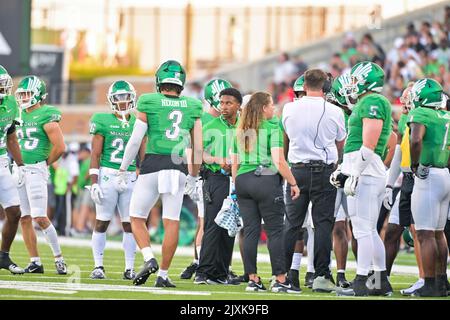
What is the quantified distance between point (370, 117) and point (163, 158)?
1942 millimetres

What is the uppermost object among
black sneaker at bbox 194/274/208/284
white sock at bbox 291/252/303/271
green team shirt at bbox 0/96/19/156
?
green team shirt at bbox 0/96/19/156

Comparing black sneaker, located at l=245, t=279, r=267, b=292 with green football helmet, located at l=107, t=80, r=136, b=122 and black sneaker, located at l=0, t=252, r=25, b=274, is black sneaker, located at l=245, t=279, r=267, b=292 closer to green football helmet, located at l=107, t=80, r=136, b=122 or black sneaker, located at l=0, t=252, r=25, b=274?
green football helmet, located at l=107, t=80, r=136, b=122

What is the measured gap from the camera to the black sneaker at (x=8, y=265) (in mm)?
12742

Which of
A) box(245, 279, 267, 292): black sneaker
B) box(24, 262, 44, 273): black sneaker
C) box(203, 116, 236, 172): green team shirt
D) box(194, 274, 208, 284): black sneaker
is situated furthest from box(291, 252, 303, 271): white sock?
box(24, 262, 44, 273): black sneaker

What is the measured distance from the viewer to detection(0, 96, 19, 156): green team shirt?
12.6 metres

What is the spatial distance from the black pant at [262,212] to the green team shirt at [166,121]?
25.9 inches

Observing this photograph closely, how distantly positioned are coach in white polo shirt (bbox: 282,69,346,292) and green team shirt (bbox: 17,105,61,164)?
2888 millimetres

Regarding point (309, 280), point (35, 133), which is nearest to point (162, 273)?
point (309, 280)

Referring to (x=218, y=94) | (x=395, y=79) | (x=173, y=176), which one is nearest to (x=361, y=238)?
(x=173, y=176)

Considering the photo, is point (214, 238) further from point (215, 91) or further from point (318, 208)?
point (215, 91)

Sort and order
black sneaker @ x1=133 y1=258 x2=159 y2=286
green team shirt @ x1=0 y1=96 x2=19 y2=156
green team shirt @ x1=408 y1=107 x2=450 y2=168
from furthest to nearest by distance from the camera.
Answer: green team shirt @ x1=0 y1=96 x2=19 y2=156, black sneaker @ x1=133 y1=258 x2=159 y2=286, green team shirt @ x1=408 y1=107 x2=450 y2=168

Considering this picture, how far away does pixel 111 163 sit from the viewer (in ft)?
42.3
